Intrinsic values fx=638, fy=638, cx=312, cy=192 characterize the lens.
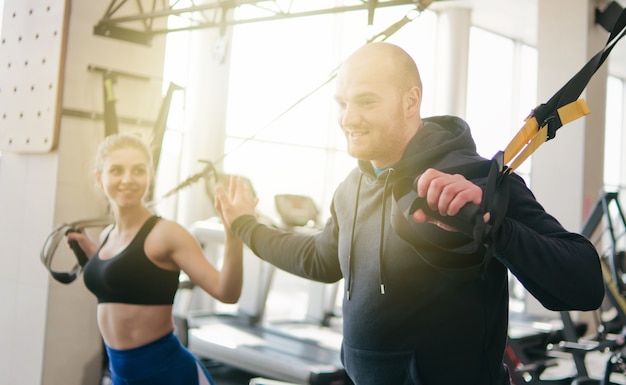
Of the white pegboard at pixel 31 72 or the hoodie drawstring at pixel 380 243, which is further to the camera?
the white pegboard at pixel 31 72

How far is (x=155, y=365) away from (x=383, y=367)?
44.1 inches

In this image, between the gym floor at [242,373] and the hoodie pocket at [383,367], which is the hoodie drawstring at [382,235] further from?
the gym floor at [242,373]

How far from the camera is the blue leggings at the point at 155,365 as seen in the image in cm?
228

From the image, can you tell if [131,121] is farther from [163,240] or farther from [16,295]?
[163,240]

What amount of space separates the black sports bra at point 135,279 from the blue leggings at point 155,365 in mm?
165

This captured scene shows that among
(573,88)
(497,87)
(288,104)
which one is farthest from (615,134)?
(573,88)

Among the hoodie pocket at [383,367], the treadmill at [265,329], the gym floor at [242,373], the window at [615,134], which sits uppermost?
the window at [615,134]

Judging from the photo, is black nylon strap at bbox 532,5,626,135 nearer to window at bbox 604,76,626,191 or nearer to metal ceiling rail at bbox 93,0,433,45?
metal ceiling rail at bbox 93,0,433,45

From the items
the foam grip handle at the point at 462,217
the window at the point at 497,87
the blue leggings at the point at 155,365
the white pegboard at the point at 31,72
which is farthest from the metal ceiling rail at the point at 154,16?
the window at the point at 497,87

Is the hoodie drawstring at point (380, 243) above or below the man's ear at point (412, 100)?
below

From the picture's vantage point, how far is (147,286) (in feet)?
7.66

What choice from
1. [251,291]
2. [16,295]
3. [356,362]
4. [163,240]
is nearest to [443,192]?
[356,362]

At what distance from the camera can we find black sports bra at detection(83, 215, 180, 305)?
233 centimetres

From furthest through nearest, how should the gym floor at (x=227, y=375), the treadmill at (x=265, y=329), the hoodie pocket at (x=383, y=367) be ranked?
the gym floor at (x=227, y=375)
the treadmill at (x=265, y=329)
the hoodie pocket at (x=383, y=367)
